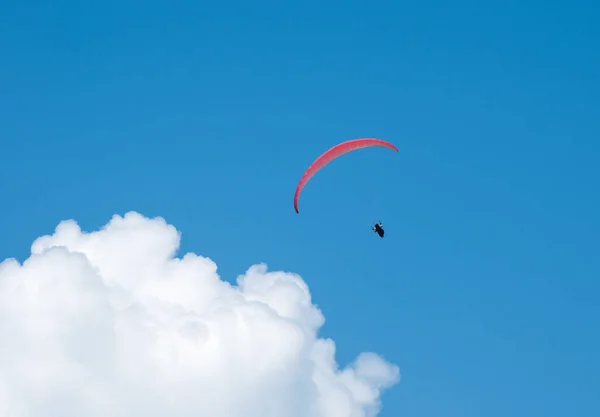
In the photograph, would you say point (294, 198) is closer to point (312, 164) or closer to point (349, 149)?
point (312, 164)

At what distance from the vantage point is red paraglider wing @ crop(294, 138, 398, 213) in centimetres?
5034

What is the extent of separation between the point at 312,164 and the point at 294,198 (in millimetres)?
3278

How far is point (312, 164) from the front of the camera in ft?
165

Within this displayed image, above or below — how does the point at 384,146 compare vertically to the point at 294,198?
above

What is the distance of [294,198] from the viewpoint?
49531 mm

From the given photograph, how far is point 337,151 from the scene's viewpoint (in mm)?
50906

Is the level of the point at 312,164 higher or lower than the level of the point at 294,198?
higher

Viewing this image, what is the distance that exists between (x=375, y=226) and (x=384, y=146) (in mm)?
7443

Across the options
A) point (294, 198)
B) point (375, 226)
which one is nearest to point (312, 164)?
point (294, 198)

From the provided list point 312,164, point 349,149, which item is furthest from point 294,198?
point 349,149

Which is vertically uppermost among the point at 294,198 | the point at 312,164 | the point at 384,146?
the point at 384,146

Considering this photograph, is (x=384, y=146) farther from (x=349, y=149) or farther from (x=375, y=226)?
(x=375, y=226)

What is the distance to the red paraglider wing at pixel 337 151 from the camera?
50344mm

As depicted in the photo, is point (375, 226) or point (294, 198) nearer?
point (294, 198)
